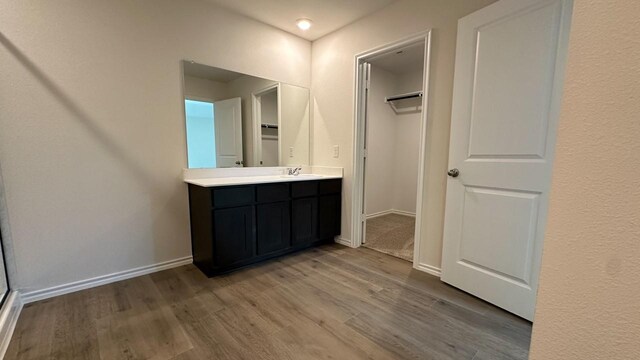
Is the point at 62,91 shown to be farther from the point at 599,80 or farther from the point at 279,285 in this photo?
the point at 599,80

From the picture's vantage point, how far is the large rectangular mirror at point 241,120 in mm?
2443

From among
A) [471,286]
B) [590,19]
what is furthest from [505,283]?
[590,19]

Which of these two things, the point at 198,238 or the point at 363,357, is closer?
the point at 363,357

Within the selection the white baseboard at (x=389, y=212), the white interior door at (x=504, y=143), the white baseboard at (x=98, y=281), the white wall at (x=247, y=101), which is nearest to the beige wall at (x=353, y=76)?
the white interior door at (x=504, y=143)

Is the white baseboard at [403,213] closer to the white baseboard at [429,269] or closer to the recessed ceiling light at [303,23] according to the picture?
the white baseboard at [429,269]

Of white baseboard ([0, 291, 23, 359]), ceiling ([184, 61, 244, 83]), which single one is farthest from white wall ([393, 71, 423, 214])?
white baseboard ([0, 291, 23, 359])

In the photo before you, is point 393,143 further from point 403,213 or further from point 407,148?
point 403,213

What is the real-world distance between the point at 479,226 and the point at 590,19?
1.62 metres

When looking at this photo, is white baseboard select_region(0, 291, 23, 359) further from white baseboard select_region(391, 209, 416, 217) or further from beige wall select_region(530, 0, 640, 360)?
white baseboard select_region(391, 209, 416, 217)

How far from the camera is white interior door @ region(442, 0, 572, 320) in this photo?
60.4 inches

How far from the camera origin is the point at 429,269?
90.5 inches

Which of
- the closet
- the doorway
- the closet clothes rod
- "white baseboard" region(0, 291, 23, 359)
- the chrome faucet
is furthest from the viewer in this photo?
the closet

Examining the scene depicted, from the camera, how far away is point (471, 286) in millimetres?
1931

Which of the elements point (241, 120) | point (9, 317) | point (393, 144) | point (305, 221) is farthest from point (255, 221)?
point (393, 144)
